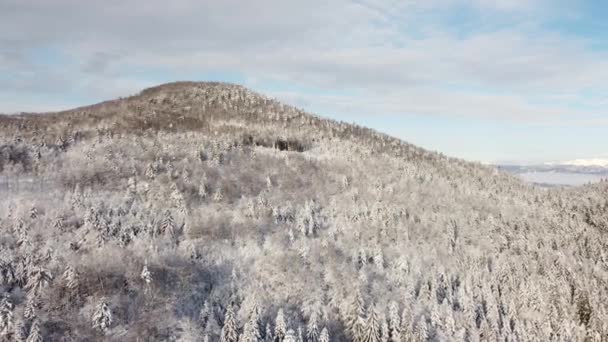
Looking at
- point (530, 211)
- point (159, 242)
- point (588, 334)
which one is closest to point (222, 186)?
point (159, 242)

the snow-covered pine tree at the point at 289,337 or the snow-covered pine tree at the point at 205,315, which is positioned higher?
the snow-covered pine tree at the point at 205,315

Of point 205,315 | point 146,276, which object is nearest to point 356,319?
point 205,315

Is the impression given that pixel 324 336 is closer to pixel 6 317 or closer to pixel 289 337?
pixel 289 337

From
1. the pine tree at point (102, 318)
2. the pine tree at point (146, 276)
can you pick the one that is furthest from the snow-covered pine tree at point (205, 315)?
the pine tree at point (102, 318)

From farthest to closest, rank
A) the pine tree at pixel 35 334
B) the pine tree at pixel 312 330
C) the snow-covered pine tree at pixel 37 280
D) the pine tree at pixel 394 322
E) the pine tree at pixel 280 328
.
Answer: the pine tree at pixel 394 322 → the pine tree at pixel 312 330 → the pine tree at pixel 280 328 → the snow-covered pine tree at pixel 37 280 → the pine tree at pixel 35 334

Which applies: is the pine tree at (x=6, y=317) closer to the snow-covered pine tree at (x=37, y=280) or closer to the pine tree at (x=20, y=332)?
the pine tree at (x=20, y=332)

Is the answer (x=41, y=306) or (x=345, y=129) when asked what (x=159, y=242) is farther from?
(x=345, y=129)
